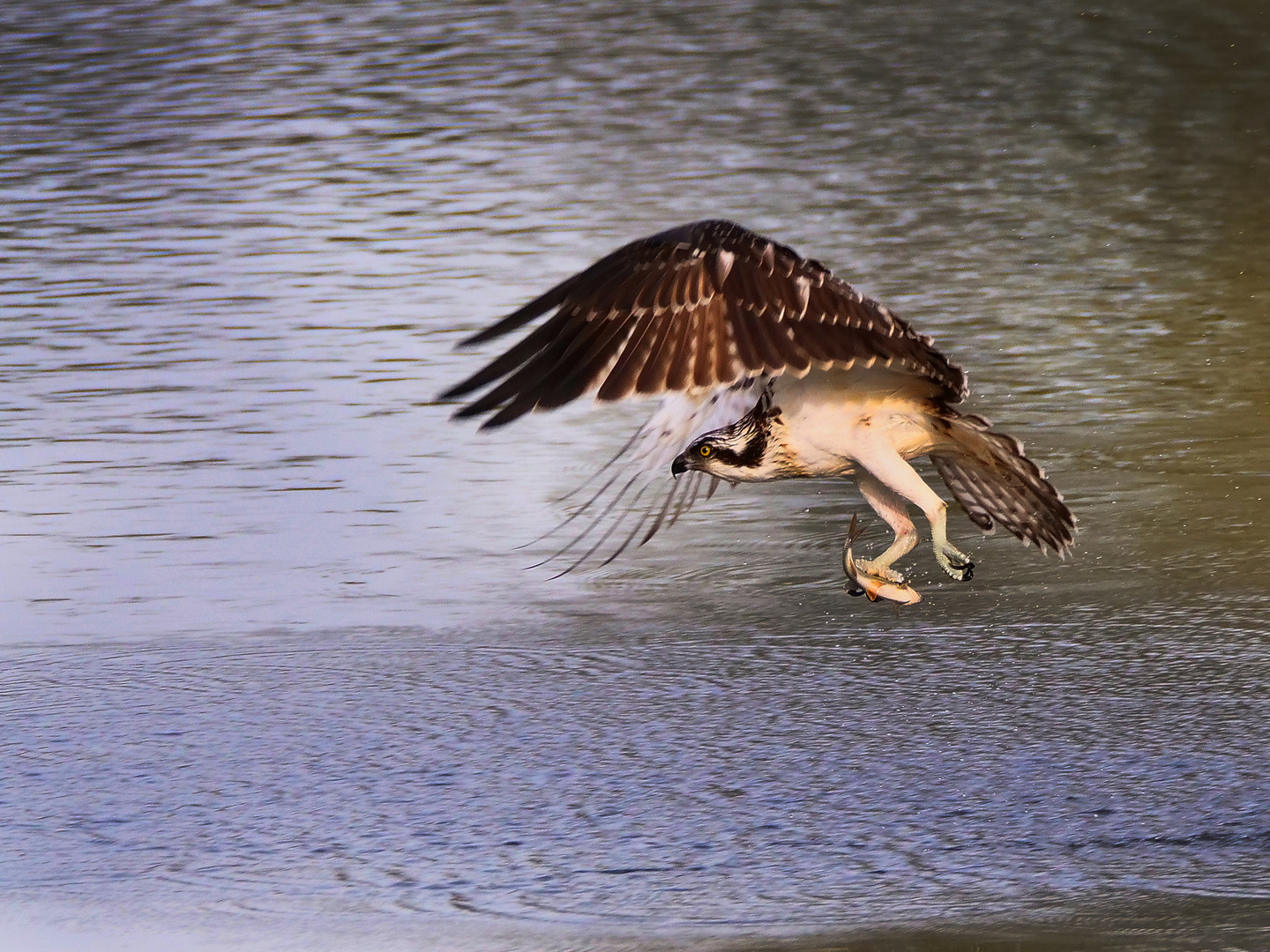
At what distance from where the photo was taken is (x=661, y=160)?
1131cm

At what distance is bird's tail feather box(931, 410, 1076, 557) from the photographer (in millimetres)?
5031

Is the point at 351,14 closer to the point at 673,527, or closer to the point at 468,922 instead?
the point at 673,527

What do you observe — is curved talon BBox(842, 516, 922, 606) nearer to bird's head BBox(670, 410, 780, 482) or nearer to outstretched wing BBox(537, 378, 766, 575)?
bird's head BBox(670, 410, 780, 482)

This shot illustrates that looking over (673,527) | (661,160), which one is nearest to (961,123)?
(661,160)

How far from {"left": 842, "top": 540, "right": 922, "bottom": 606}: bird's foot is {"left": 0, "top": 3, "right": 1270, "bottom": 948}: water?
356mm

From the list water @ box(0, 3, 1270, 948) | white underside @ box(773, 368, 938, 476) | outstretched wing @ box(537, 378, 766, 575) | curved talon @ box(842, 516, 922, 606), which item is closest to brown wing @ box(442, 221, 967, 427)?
white underside @ box(773, 368, 938, 476)

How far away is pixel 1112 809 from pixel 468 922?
58.0 inches

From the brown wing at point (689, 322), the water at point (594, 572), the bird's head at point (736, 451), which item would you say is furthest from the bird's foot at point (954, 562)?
the brown wing at point (689, 322)

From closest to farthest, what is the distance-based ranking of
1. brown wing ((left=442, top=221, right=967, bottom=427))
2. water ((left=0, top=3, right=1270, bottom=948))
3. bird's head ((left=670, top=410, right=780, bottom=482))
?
brown wing ((left=442, top=221, right=967, bottom=427)), water ((left=0, top=3, right=1270, bottom=948)), bird's head ((left=670, top=410, right=780, bottom=482))

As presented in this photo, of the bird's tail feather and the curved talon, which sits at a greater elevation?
the bird's tail feather

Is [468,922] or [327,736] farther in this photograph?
[327,736]

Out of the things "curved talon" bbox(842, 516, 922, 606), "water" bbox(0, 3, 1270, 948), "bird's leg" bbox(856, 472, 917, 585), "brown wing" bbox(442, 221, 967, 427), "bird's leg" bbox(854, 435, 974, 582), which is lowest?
"water" bbox(0, 3, 1270, 948)

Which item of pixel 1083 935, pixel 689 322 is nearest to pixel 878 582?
pixel 689 322

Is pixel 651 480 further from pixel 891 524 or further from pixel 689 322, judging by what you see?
pixel 689 322
